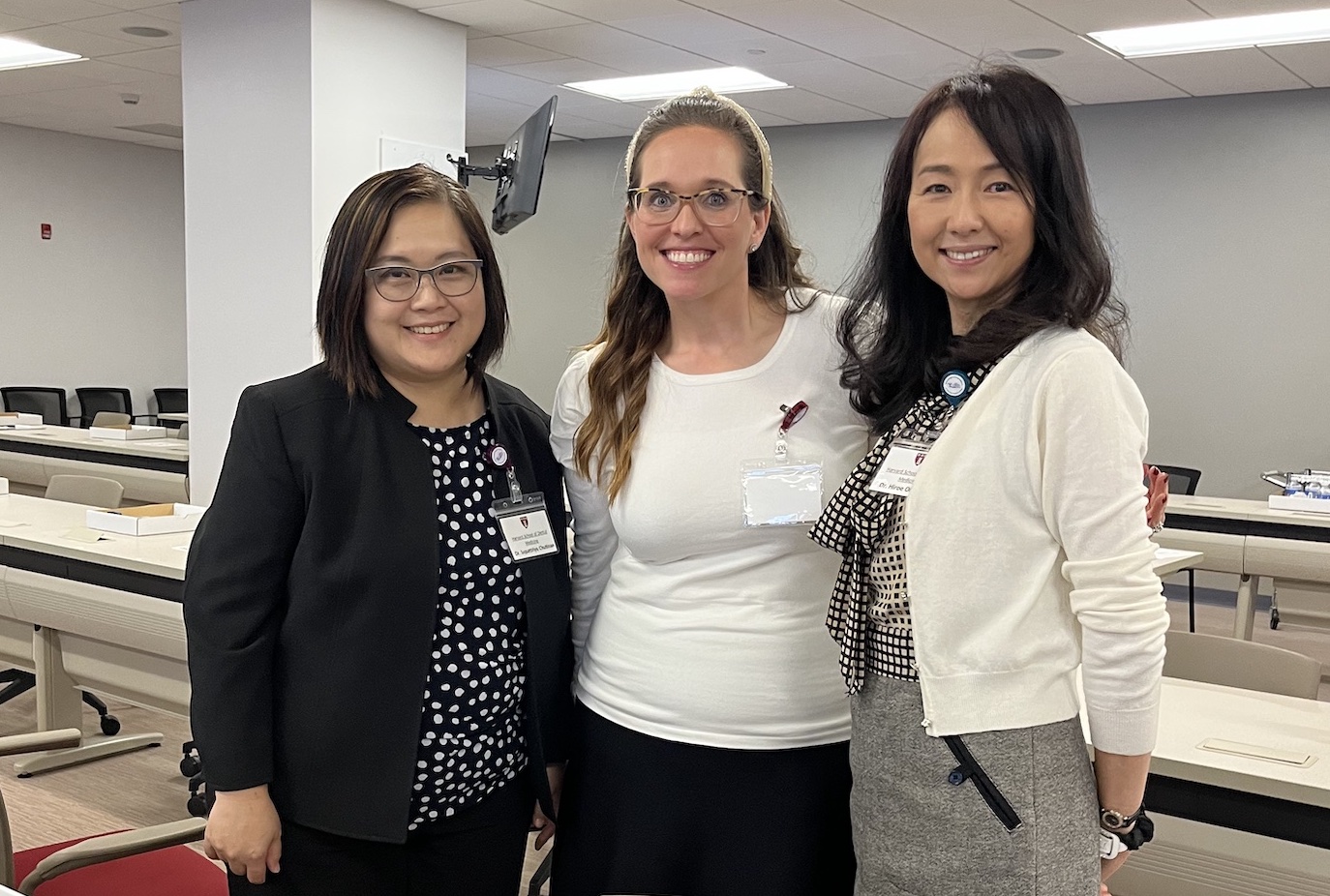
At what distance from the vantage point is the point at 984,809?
142 cm

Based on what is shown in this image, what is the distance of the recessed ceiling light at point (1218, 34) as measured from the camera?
619cm

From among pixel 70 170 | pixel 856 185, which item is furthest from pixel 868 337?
pixel 70 170

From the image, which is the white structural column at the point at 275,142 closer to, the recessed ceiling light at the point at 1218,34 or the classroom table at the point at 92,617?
the classroom table at the point at 92,617

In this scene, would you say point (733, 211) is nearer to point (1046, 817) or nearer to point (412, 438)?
point (412, 438)

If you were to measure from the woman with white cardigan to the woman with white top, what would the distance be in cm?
18

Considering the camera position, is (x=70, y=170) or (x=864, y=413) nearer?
(x=864, y=413)

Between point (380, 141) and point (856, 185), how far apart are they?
185 inches

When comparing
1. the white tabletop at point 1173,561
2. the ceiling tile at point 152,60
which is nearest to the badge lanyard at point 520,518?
the white tabletop at point 1173,561

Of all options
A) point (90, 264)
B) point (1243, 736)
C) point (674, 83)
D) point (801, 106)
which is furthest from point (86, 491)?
point (90, 264)

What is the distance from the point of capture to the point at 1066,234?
1.48m

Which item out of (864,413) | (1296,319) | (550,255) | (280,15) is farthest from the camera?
(550,255)

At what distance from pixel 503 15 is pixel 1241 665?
4.77 metres

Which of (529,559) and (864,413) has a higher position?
(864,413)

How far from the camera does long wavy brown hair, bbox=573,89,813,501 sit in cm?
183
